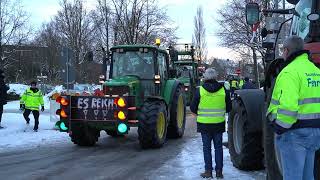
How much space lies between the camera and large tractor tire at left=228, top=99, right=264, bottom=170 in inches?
314

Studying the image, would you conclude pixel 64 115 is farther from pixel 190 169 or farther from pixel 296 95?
pixel 296 95

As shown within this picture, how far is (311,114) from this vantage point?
15.2ft

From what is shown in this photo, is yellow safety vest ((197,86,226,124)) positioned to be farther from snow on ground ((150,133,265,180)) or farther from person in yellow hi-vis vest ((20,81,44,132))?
person in yellow hi-vis vest ((20,81,44,132))

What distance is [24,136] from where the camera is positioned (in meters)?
14.3

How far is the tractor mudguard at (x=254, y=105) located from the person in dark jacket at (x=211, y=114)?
13.7 inches

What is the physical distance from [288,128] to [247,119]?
3.40m

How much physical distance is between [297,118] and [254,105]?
3.44 m

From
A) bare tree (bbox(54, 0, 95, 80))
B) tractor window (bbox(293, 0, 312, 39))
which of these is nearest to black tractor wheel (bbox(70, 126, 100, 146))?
tractor window (bbox(293, 0, 312, 39))

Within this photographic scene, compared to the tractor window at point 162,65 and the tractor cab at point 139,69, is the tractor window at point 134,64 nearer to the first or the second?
the tractor cab at point 139,69

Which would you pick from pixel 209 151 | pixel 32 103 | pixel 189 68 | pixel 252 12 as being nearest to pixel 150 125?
pixel 209 151

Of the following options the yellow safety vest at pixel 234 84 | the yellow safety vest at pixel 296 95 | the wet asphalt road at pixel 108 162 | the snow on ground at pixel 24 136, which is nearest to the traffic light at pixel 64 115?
the wet asphalt road at pixel 108 162

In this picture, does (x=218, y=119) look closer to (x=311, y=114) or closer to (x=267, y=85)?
(x=267, y=85)

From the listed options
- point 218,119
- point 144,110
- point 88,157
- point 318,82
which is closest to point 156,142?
point 144,110

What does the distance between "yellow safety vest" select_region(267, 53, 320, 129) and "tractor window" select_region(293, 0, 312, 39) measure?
1.80 m
